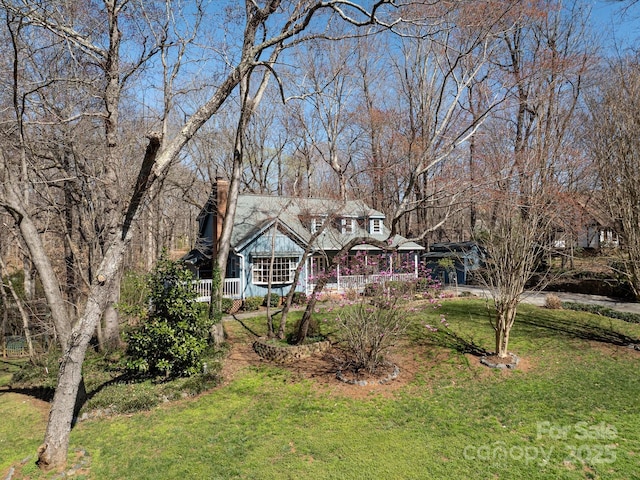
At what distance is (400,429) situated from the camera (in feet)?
19.0

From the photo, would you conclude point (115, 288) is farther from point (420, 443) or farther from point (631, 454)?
point (631, 454)

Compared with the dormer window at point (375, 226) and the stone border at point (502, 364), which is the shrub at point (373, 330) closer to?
the stone border at point (502, 364)

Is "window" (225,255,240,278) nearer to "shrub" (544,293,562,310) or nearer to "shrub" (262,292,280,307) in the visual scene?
Result: "shrub" (262,292,280,307)

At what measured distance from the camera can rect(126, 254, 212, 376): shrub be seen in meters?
7.85

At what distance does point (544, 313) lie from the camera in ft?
44.1

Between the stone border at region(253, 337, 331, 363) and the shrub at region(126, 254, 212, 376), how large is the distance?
1.97 meters

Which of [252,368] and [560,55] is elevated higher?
[560,55]

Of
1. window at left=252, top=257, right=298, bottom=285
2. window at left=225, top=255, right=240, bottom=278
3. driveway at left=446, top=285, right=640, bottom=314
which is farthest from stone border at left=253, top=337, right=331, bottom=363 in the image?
driveway at left=446, top=285, right=640, bottom=314

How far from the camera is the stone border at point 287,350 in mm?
9469

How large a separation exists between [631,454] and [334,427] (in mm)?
4221

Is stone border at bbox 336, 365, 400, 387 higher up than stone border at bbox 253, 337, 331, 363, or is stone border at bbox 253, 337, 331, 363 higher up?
stone border at bbox 253, 337, 331, 363

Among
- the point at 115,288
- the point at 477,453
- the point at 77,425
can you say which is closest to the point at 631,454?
the point at 477,453

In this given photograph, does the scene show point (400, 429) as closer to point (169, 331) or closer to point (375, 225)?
point (169, 331)

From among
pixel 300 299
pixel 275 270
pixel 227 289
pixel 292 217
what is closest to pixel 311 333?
pixel 300 299
